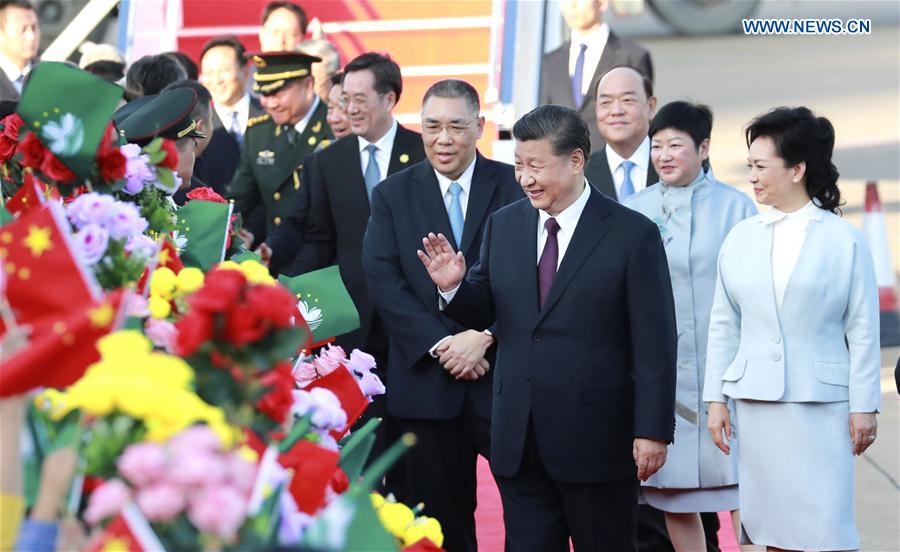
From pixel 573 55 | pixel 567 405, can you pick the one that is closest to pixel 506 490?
pixel 567 405

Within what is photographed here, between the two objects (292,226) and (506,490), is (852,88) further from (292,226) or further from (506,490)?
(506,490)

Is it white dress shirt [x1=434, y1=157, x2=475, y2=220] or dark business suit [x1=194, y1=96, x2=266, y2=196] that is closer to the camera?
white dress shirt [x1=434, y1=157, x2=475, y2=220]

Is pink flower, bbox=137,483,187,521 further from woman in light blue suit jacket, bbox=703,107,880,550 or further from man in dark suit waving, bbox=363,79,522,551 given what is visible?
man in dark suit waving, bbox=363,79,522,551

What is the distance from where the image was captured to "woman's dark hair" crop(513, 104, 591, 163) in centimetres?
462

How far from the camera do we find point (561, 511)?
4773 millimetres

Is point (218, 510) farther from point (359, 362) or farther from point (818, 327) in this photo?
point (818, 327)

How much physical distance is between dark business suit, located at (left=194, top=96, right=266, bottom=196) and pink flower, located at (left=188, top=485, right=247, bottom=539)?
5.89 meters

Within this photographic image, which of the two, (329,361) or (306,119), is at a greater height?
(306,119)

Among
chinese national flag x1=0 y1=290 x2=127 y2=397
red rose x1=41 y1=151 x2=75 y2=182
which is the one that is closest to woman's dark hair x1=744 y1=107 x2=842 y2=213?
red rose x1=41 y1=151 x2=75 y2=182

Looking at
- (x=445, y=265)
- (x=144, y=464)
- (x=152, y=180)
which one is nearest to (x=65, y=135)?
(x=152, y=180)

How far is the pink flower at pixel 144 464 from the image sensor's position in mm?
1936

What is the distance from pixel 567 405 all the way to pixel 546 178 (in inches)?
27.1

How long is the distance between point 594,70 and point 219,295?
5.94 m

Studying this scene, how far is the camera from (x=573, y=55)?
8109 mm
